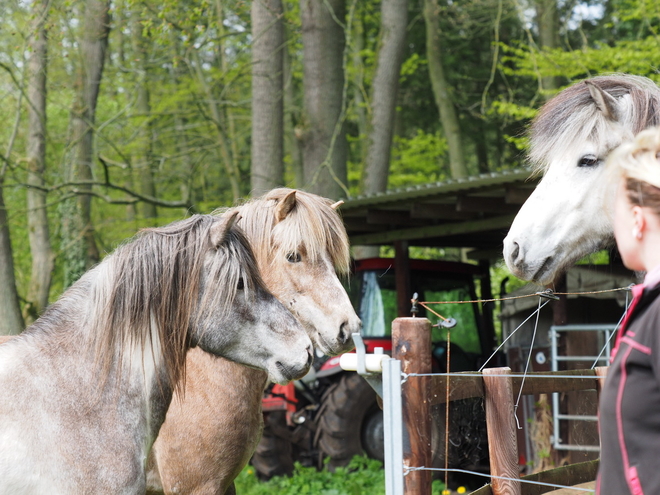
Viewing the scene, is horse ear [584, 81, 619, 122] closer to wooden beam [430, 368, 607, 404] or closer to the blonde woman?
wooden beam [430, 368, 607, 404]

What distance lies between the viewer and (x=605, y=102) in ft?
8.77

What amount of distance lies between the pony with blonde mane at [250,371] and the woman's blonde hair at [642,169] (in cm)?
206

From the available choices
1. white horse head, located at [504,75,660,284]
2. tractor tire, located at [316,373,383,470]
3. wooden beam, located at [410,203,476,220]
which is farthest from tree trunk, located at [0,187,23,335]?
white horse head, located at [504,75,660,284]

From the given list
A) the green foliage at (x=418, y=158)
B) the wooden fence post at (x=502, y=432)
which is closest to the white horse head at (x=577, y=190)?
the wooden fence post at (x=502, y=432)

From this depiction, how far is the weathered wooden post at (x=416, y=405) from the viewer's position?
2.46 metres

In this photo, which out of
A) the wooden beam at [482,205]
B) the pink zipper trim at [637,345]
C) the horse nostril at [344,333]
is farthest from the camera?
the wooden beam at [482,205]

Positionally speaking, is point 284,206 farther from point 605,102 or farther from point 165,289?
point 605,102

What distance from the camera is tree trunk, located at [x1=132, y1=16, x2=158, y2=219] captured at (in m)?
9.85

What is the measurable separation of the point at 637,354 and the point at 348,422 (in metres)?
5.74

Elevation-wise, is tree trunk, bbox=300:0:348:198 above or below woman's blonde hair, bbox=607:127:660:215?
above

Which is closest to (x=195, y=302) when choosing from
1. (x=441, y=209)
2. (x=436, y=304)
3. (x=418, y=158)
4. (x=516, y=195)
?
(x=516, y=195)

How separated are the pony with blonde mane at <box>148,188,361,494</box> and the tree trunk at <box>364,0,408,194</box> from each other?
20.8 ft

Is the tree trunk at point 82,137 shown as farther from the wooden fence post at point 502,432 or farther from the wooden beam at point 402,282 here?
the wooden fence post at point 502,432

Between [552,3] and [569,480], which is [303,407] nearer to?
[569,480]
